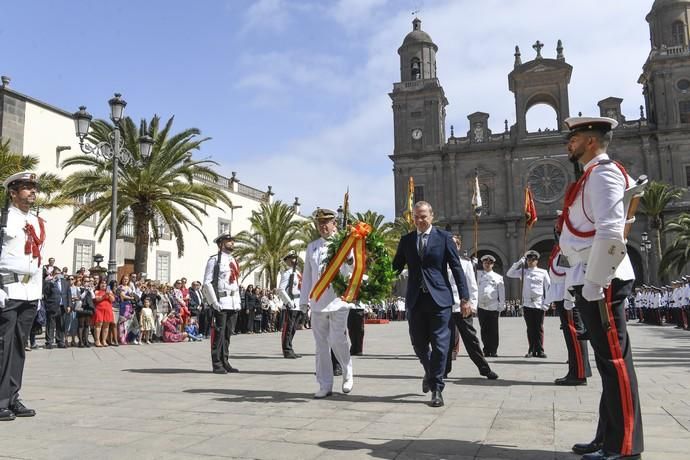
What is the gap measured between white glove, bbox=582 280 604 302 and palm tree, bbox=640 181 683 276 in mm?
48163

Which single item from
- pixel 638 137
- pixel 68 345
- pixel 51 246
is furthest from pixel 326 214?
pixel 638 137

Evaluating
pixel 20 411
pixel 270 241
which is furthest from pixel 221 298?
pixel 270 241

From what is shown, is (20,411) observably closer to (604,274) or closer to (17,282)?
(17,282)

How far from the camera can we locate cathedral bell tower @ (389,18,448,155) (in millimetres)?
57500

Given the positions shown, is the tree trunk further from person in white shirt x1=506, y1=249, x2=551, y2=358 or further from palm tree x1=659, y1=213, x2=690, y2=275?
palm tree x1=659, y1=213, x2=690, y2=275

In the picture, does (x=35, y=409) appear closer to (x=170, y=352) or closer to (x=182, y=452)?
(x=182, y=452)

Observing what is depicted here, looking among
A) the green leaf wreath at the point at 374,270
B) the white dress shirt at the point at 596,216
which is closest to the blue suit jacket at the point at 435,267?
the green leaf wreath at the point at 374,270

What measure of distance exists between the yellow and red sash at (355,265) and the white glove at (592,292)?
337 cm

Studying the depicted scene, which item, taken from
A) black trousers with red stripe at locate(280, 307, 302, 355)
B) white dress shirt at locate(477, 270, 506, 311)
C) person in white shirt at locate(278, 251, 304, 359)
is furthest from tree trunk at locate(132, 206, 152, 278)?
white dress shirt at locate(477, 270, 506, 311)

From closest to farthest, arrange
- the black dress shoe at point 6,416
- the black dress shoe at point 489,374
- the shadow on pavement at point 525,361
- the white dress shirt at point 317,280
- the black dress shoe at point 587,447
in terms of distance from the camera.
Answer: the black dress shoe at point 587,447 < the black dress shoe at point 6,416 < the white dress shirt at point 317,280 < the black dress shoe at point 489,374 < the shadow on pavement at point 525,361

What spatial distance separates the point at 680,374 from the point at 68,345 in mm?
14203

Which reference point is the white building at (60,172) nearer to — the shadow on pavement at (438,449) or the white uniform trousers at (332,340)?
the white uniform trousers at (332,340)

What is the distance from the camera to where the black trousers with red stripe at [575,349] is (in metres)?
7.32

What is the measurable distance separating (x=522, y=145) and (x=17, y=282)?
53701mm
